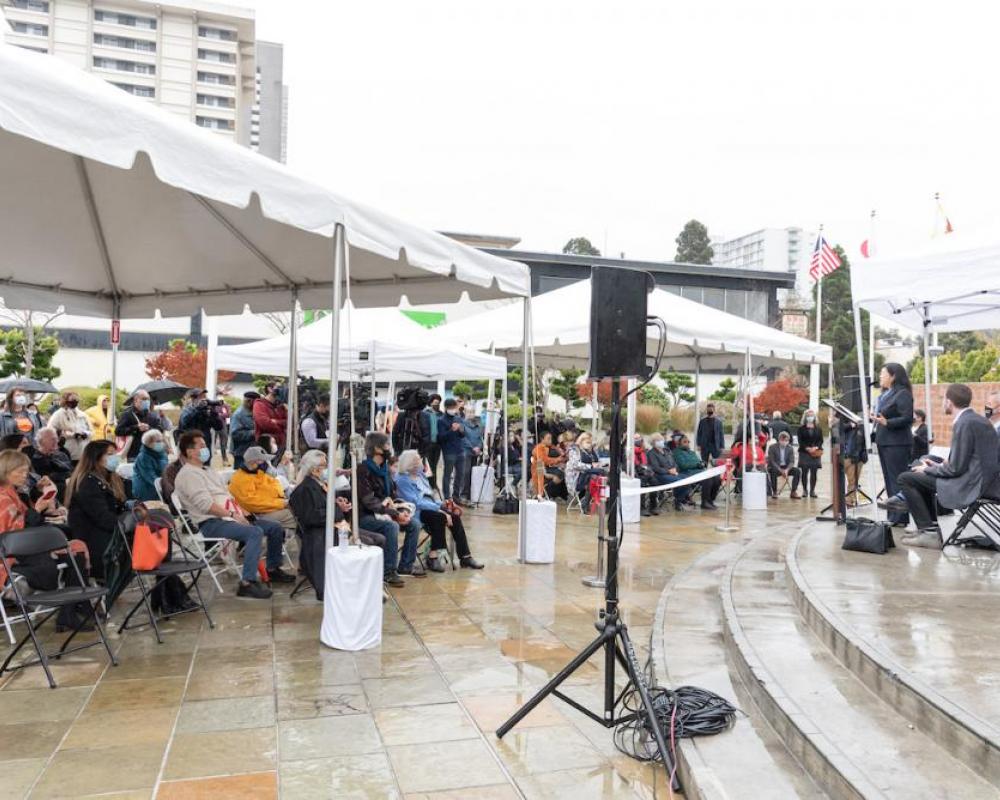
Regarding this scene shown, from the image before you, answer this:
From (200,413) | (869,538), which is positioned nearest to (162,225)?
(200,413)

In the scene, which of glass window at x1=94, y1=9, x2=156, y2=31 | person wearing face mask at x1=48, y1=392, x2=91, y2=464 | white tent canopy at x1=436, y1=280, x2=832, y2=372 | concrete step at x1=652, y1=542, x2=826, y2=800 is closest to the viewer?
concrete step at x1=652, y1=542, x2=826, y2=800

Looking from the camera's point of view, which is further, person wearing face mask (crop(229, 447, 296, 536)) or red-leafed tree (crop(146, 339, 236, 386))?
red-leafed tree (crop(146, 339, 236, 386))

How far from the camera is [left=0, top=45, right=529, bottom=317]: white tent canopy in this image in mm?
4062

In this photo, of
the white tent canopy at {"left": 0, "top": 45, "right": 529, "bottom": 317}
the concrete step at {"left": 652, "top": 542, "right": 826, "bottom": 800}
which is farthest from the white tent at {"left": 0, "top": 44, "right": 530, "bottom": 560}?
the concrete step at {"left": 652, "top": 542, "right": 826, "bottom": 800}

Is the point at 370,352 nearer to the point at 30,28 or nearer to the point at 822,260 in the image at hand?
the point at 822,260

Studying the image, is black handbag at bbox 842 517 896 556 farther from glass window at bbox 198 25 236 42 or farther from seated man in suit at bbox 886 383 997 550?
glass window at bbox 198 25 236 42

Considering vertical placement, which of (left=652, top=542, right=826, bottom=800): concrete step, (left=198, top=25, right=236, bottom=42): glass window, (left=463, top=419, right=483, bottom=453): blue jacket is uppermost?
(left=198, top=25, right=236, bottom=42): glass window

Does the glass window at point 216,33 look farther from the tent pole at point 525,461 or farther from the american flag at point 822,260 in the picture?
the tent pole at point 525,461

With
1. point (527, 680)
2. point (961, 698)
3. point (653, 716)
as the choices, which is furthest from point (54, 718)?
point (961, 698)

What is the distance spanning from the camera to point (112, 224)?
7289 millimetres

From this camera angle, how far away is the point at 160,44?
7850cm

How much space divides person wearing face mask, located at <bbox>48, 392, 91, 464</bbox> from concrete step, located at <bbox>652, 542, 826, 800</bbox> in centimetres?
688

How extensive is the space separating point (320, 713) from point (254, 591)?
2.53m

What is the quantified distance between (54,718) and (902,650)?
4.23 m
